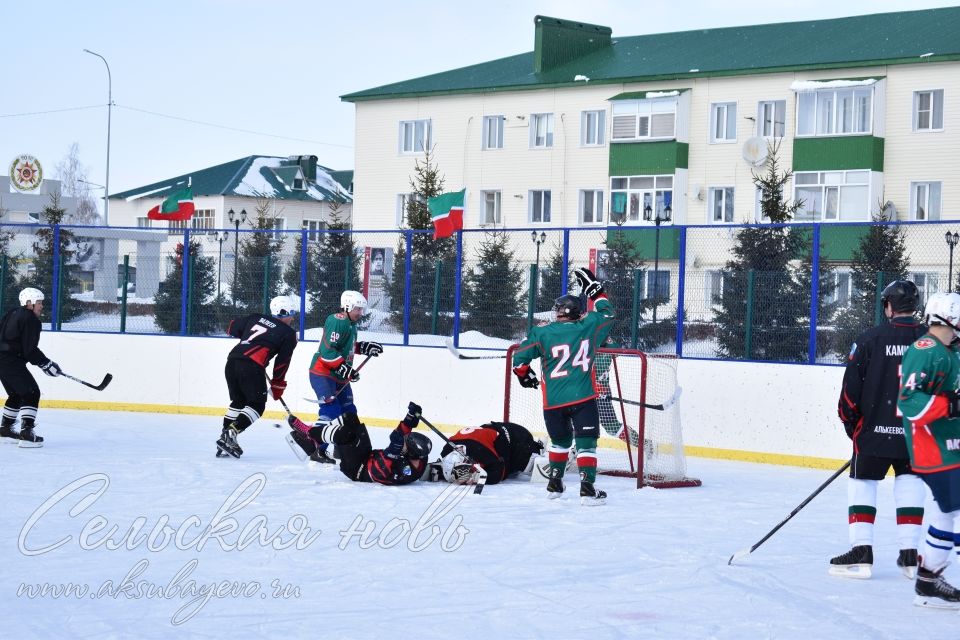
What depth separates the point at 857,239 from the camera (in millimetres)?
10812

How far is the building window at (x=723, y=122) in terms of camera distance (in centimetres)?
2581

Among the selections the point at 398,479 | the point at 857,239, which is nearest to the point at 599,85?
the point at 857,239

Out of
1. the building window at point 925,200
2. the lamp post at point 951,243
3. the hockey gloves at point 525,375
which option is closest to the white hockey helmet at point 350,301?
the hockey gloves at point 525,375

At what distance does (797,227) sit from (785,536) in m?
4.73

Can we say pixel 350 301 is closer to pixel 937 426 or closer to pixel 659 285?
pixel 659 285

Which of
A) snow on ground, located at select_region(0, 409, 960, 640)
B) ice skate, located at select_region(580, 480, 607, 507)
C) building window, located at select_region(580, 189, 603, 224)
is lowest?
snow on ground, located at select_region(0, 409, 960, 640)

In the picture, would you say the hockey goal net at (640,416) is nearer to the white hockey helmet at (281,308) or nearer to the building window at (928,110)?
the white hockey helmet at (281,308)

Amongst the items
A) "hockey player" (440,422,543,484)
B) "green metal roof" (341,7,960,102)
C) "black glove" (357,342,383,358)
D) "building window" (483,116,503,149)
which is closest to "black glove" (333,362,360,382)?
"black glove" (357,342,383,358)

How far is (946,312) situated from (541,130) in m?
24.2

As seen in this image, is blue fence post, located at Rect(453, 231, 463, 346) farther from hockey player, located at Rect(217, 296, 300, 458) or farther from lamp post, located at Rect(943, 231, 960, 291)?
lamp post, located at Rect(943, 231, 960, 291)

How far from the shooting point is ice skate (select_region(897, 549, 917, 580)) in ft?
16.1

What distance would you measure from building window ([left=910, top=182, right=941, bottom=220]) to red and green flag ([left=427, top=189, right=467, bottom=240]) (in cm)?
1476

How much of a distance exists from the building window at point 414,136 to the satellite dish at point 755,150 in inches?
331

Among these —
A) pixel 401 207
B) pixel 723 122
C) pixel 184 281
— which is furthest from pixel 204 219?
pixel 184 281
